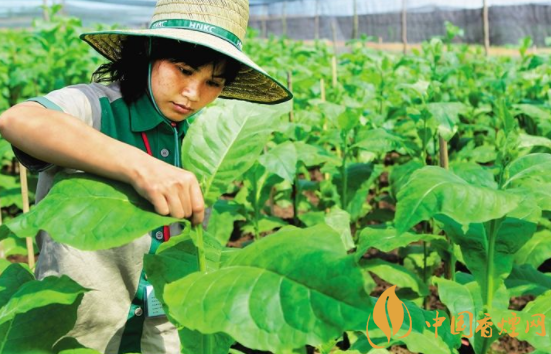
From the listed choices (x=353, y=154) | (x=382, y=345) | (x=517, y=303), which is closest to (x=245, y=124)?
(x=382, y=345)

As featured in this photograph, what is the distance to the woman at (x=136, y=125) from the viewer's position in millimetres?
1159

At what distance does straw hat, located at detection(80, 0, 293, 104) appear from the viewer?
5.03 ft

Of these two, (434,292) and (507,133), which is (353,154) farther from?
(507,133)

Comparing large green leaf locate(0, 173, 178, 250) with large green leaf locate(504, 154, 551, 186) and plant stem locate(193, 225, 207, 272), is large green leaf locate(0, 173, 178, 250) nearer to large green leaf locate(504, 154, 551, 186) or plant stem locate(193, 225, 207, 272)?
plant stem locate(193, 225, 207, 272)

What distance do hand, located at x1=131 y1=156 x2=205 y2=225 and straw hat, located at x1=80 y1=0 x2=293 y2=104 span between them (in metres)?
0.47

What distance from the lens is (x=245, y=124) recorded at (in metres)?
1.29

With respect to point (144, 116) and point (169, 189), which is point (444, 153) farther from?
point (169, 189)

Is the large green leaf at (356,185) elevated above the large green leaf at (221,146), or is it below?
below

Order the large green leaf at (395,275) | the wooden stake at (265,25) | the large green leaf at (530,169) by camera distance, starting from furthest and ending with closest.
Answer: the wooden stake at (265,25) < the large green leaf at (395,275) < the large green leaf at (530,169)

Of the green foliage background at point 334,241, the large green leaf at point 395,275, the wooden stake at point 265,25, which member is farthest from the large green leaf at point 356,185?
the wooden stake at point 265,25

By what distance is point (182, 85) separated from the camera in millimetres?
1628

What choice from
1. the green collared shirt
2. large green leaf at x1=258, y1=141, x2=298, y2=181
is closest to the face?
the green collared shirt

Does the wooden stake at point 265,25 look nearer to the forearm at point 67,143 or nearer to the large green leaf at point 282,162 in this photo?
the large green leaf at point 282,162

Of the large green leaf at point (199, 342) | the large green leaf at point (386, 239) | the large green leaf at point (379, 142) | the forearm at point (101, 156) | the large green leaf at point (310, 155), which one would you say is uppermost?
the forearm at point (101, 156)
